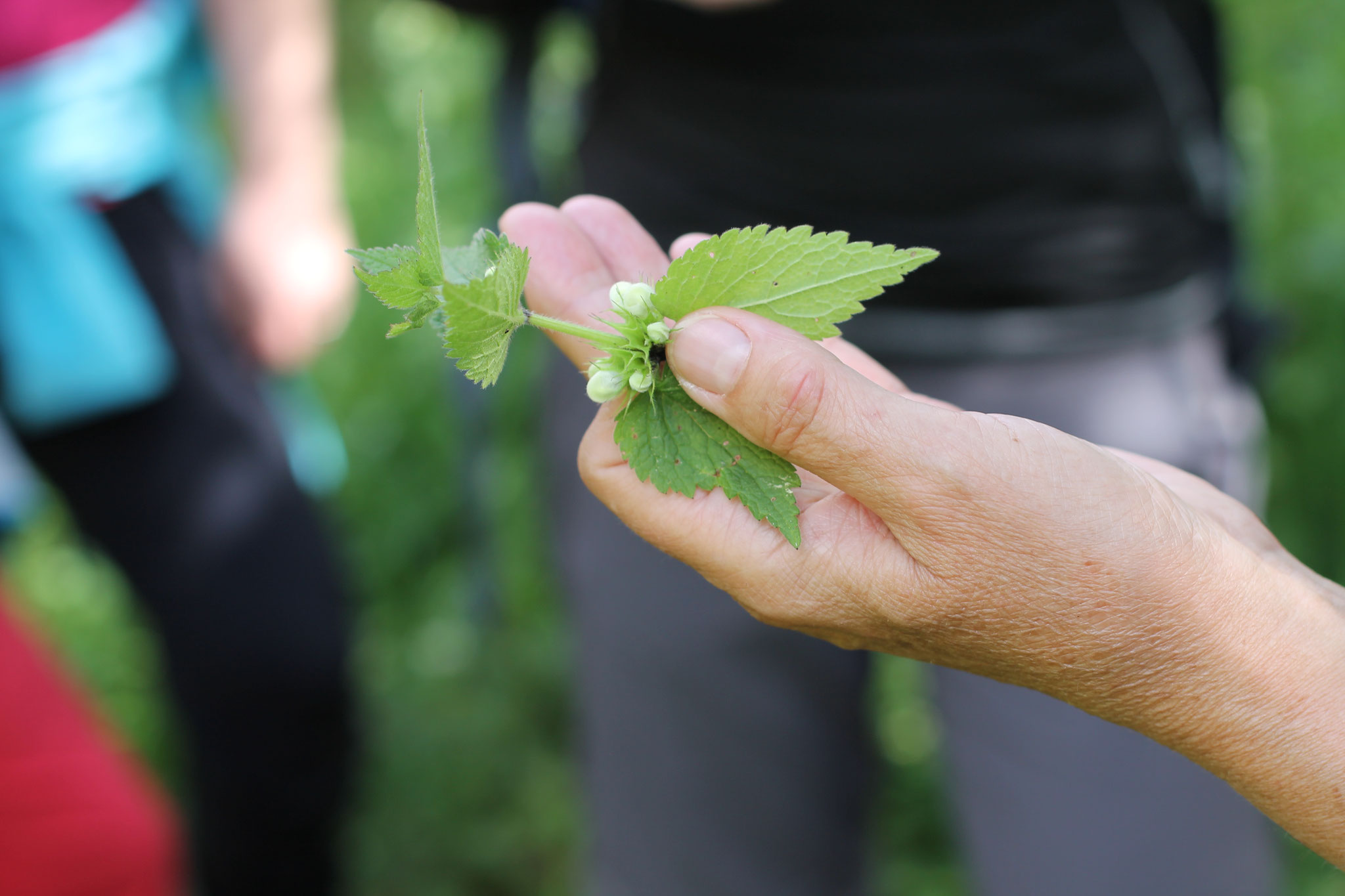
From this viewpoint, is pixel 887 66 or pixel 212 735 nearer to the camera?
pixel 887 66

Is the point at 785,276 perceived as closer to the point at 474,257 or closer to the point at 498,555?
the point at 474,257

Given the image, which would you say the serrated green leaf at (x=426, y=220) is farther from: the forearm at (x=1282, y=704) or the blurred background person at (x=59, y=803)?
the blurred background person at (x=59, y=803)

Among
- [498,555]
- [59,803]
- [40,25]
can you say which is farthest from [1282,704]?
[498,555]

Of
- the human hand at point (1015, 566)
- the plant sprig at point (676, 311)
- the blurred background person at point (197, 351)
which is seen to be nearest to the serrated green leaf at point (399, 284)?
the plant sprig at point (676, 311)

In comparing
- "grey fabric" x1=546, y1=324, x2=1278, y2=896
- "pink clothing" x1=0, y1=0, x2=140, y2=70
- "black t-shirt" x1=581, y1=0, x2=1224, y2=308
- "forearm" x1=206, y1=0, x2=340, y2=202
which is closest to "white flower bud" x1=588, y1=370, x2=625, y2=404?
"black t-shirt" x1=581, y1=0, x2=1224, y2=308

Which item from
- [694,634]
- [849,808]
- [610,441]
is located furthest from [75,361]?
[849,808]

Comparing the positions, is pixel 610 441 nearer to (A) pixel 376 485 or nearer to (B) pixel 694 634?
(B) pixel 694 634

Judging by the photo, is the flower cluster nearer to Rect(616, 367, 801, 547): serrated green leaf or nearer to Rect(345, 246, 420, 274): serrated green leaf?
Rect(616, 367, 801, 547): serrated green leaf
